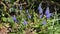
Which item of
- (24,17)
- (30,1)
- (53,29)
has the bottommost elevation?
(53,29)

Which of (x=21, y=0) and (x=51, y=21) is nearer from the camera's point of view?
(x=51, y=21)

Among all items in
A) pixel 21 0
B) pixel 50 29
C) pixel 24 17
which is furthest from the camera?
pixel 21 0

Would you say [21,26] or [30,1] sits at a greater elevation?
[30,1]

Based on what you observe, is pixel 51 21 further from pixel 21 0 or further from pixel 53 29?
pixel 21 0

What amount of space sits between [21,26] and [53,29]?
1.39ft

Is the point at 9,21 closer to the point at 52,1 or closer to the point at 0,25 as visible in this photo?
the point at 0,25

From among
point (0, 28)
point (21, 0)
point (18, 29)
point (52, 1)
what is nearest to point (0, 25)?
point (0, 28)

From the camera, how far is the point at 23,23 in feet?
9.11

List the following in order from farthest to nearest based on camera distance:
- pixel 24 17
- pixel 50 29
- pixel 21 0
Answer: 1. pixel 21 0
2. pixel 24 17
3. pixel 50 29

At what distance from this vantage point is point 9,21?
2.84m

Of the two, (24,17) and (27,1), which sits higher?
(27,1)

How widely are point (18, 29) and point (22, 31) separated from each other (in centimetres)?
8

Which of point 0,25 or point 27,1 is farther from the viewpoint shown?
point 27,1

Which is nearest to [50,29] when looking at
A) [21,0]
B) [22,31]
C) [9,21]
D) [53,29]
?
[53,29]
